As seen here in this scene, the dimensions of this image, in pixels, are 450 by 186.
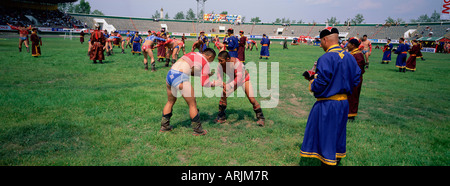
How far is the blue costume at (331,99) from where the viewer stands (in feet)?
9.75

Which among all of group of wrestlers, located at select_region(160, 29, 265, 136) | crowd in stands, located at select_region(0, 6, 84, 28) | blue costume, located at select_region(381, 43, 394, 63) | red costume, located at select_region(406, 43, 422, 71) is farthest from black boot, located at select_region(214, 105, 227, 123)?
crowd in stands, located at select_region(0, 6, 84, 28)

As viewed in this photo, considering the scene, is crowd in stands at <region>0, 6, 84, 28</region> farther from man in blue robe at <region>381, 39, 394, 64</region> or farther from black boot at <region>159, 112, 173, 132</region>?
man in blue robe at <region>381, 39, 394, 64</region>

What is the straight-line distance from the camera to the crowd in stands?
41312 mm

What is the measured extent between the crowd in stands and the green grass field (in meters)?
45.5

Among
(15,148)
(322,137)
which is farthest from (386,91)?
(15,148)

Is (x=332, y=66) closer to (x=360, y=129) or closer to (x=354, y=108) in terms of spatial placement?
(x=360, y=129)

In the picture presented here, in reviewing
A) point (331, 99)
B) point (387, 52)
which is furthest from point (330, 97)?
point (387, 52)

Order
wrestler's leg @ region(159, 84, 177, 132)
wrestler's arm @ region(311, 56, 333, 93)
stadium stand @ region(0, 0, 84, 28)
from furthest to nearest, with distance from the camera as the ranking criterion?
stadium stand @ region(0, 0, 84, 28), wrestler's leg @ region(159, 84, 177, 132), wrestler's arm @ region(311, 56, 333, 93)

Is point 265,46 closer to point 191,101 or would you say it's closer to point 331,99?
point 191,101

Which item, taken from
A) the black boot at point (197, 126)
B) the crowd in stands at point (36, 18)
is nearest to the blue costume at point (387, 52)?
the black boot at point (197, 126)

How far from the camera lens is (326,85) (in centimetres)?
301

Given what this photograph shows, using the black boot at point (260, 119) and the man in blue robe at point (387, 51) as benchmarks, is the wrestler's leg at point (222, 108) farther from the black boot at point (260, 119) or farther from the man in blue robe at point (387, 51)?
the man in blue robe at point (387, 51)

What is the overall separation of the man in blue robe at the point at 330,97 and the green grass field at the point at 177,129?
804 mm

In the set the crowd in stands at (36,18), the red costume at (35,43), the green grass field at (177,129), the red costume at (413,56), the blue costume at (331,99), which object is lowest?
the green grass field at (177,129)
